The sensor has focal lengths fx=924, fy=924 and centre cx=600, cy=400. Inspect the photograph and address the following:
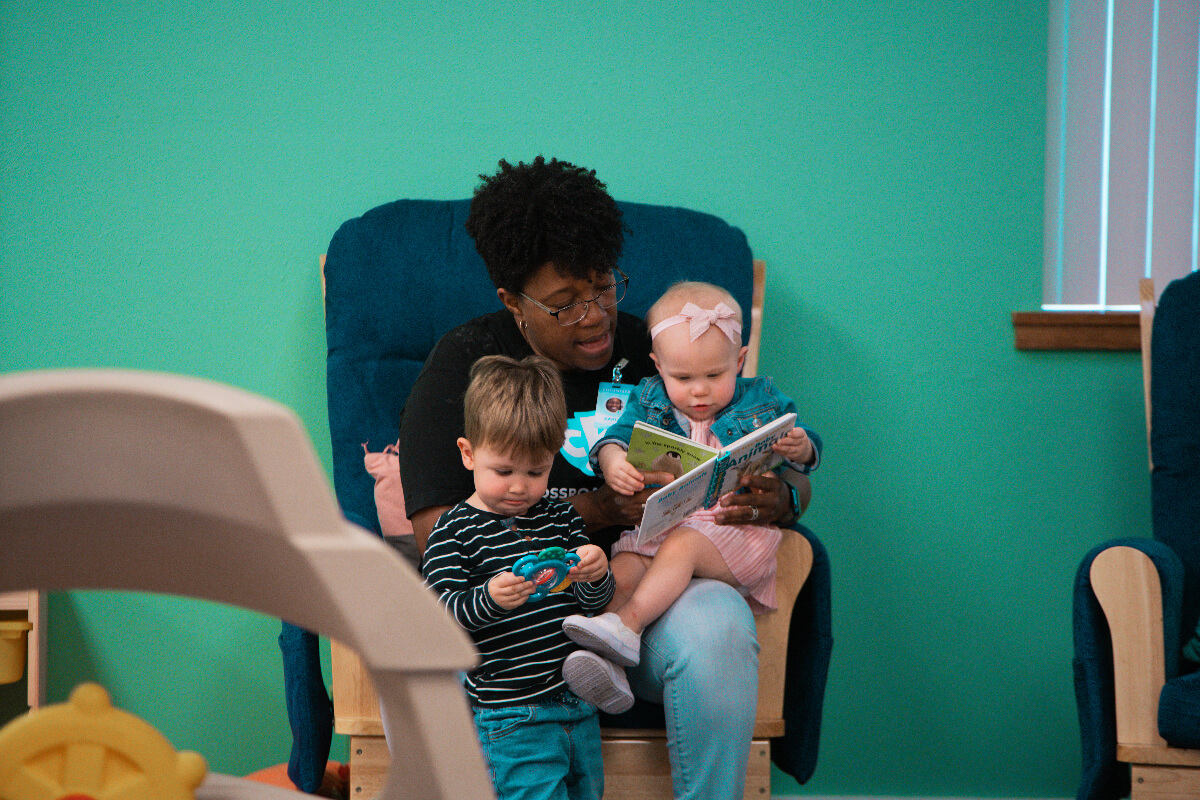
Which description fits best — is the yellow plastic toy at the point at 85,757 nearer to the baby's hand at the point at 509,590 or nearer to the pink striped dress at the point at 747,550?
the baby's hand at the point at 509,590

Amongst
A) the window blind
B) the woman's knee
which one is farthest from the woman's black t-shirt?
the window blind

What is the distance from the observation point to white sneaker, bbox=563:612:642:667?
1.31 metres

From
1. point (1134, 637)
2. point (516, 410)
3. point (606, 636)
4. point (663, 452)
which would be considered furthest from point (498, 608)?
point (1134, 637)

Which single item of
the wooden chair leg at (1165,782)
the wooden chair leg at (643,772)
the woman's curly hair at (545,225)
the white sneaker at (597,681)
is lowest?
the wooden chair leg at (1165,782)

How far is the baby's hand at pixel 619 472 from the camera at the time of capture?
1496 millimetres

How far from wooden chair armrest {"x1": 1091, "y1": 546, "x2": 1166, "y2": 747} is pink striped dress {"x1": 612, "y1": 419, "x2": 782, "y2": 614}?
538mm

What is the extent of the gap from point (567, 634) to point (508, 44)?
1.47 meters

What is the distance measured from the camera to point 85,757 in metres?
0.62

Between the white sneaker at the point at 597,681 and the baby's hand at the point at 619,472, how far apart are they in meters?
0.29

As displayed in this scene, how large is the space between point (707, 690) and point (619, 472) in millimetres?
372

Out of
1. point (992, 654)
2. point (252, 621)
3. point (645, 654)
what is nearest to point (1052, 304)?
point (992, 654)

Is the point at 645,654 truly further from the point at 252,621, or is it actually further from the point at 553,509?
the point at 252,621

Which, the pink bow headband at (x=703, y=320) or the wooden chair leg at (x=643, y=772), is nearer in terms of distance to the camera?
the wooden chair leg at (x=643, y=772)

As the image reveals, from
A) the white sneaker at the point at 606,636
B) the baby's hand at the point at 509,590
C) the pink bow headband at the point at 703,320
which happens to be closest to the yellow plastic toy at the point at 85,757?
the baby's hand at the point at 509,590
